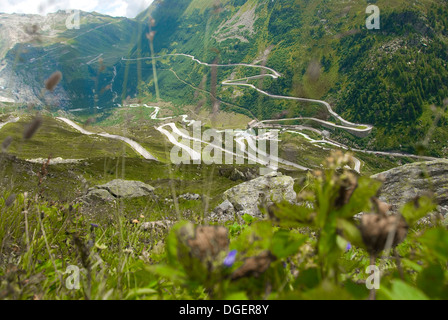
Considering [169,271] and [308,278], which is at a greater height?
[169,271]

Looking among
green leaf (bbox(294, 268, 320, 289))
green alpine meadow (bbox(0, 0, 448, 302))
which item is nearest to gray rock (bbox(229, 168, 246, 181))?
green alpine meadow (bbox(0, 0, 448, 302))

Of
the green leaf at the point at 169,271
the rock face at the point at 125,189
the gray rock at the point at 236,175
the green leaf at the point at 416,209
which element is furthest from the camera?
the gray rock at the point at 236,175

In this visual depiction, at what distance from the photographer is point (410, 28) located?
533ft

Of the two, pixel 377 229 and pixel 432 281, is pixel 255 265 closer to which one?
pixel 377 229

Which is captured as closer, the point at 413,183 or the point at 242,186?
the point at 413,183

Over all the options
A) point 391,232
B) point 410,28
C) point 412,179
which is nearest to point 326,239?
point 391,232

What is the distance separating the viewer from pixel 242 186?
22297 millimetres

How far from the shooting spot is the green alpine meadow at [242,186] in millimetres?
956

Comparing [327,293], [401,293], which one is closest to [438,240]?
[401,293]

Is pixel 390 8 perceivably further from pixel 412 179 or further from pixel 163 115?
pixel 412 179

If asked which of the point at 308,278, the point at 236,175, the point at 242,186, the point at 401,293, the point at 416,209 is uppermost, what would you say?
the point at 416,209

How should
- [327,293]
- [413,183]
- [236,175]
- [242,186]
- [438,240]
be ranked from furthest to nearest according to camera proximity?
[236,175], [242,186], [413,183], [438,240], [327,293]

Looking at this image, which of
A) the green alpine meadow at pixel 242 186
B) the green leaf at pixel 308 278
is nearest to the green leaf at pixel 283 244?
the green alpine meadow at pixel 242 186

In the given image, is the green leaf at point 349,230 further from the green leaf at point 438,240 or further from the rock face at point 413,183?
the rock face at point 413,183
